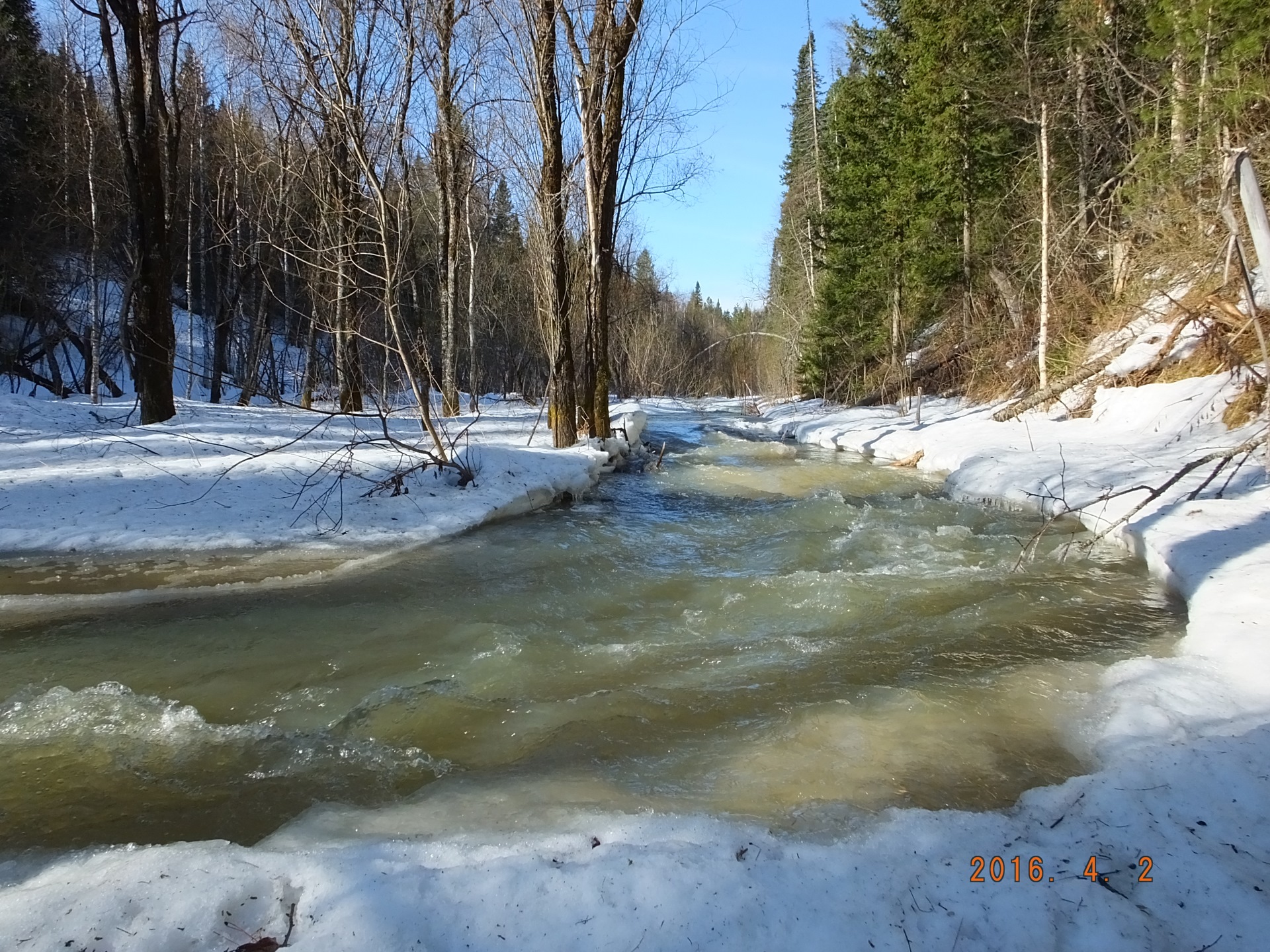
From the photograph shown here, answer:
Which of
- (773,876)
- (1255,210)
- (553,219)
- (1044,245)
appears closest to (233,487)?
(553,219)

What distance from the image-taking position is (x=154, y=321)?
10.5 m

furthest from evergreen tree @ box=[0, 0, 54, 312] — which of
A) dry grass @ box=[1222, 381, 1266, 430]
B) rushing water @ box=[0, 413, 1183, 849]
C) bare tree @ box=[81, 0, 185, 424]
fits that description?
dry grass @ box=[1222, 381, 1266, 430]

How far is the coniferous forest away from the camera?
11.2 m

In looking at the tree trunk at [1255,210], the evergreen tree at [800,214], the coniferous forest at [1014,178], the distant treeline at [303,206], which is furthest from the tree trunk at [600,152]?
the evergreen tree at [800,214]

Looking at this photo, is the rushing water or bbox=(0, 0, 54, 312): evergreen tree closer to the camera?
the rushing water

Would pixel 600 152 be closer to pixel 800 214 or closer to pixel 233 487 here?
pixel 233 487

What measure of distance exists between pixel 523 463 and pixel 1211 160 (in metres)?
11.4

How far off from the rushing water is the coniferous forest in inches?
251

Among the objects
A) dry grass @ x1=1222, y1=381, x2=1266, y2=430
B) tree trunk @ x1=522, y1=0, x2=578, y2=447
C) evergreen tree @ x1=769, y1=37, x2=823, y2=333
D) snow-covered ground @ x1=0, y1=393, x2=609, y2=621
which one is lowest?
snow-covered ground @ x1=0, y1=393, x2=609, y2=621

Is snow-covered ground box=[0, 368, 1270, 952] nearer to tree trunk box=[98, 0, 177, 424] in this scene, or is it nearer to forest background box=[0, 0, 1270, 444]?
forest background box=[0, 0, 1270, 444]

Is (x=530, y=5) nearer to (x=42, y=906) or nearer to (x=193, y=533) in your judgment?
(x=193, y=533)
